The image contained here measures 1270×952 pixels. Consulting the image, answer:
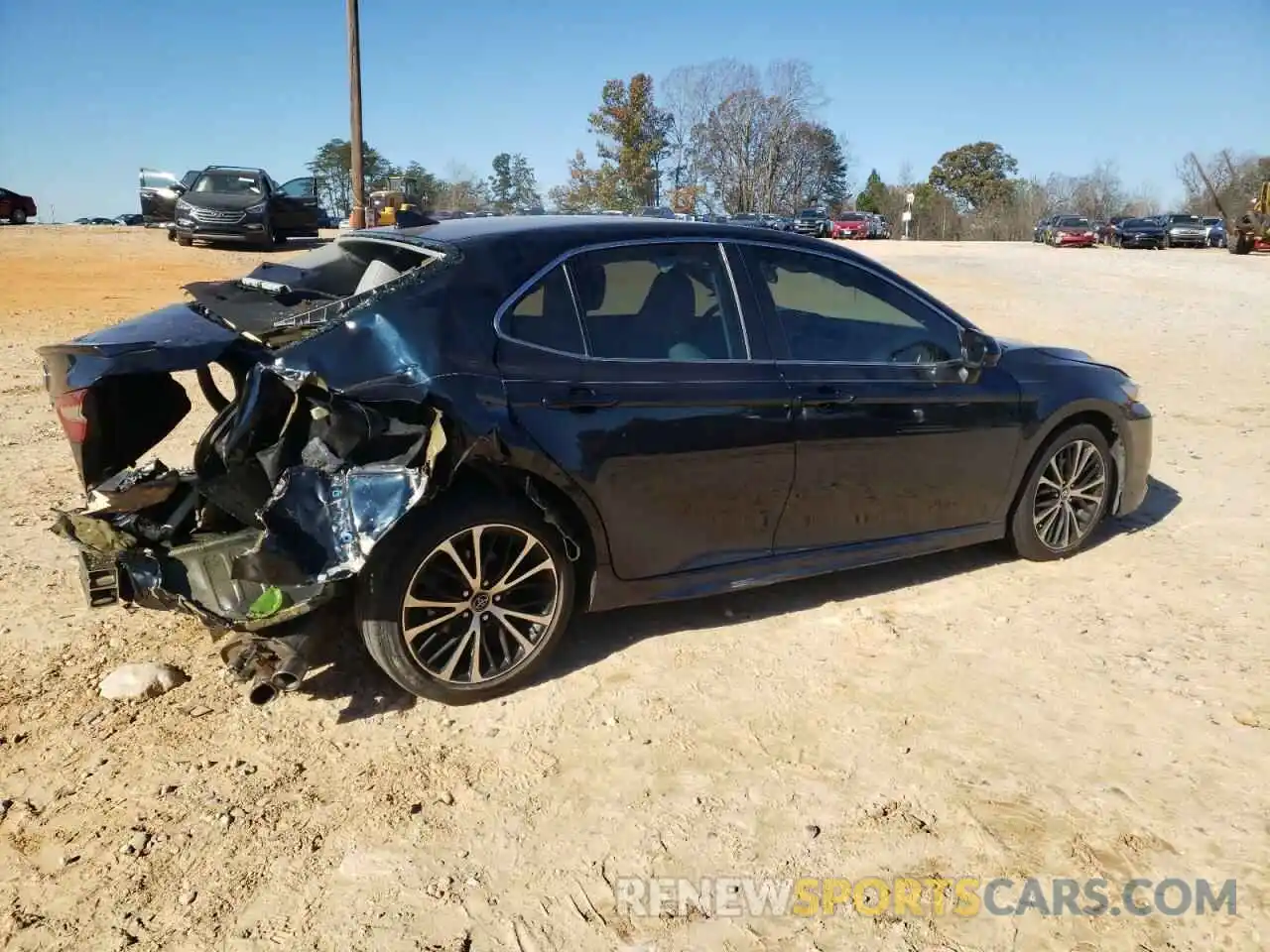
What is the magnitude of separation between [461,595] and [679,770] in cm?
98

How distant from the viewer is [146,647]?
4.02 m

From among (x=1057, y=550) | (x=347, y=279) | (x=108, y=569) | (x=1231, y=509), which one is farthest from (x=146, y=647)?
(x=1231, y=509)

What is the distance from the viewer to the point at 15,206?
37.9 metres

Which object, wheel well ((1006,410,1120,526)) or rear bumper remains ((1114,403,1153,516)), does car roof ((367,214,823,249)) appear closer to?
wheel well ((1006,410,1120,526))

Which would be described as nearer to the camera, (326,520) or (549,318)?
(326,520)

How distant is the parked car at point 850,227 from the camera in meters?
48.8

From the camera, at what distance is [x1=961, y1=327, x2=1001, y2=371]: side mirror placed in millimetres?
4645

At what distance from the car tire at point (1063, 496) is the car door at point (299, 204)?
843 inches

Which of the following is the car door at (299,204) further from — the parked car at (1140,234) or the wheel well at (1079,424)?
the parked car at (1140,234)

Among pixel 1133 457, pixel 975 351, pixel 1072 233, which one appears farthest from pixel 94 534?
pixel 1072 233

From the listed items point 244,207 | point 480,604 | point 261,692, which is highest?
point 244,207

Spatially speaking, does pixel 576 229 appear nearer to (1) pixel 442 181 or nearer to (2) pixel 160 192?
(2) pixel 160 192

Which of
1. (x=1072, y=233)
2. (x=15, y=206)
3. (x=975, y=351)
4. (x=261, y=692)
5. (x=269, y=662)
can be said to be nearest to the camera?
(x=261, y=692)

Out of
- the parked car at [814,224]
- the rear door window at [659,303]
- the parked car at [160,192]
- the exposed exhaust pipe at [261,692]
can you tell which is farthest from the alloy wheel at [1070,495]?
the parked car at [814,224]
